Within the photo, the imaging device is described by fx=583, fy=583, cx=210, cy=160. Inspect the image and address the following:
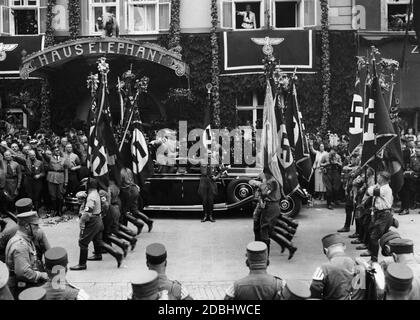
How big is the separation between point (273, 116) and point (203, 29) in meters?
9.63

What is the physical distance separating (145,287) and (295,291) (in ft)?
4.10

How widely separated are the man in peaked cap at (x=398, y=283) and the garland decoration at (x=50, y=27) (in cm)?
1732

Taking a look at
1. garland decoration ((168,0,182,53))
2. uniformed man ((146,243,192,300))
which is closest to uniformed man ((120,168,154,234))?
uniformed man ((146,243,192,300))

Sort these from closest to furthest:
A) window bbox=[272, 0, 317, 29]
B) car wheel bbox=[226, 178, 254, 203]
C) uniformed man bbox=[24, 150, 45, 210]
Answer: car wheel bbox=[226, 178, 254, 203] → uniformed man bbox=[24, 150, 45, 210] → window bbox=[272, 0, 317, 29]

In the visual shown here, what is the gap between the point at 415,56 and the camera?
771 inches

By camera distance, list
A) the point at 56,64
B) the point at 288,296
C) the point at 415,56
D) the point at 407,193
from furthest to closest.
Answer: the point at 415,56
the point at 56,64
the point at 407,193
the point at 288,296

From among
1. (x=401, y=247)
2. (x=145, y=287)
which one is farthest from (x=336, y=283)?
(x=145, y=287)

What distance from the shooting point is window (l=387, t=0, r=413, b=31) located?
20.0 metres

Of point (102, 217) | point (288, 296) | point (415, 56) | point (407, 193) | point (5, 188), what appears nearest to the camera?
point (288, 296)

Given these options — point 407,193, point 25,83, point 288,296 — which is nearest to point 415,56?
point 407,193

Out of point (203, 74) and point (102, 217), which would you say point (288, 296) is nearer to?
point (102, 217)

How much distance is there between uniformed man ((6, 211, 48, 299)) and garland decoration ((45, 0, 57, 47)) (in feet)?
46.1

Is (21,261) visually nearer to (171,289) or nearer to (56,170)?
(171,289)

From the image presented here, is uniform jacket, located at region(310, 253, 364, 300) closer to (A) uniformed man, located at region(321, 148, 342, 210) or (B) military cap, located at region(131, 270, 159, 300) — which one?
(B) military cap, located at region(131, 270, 159, 300)
